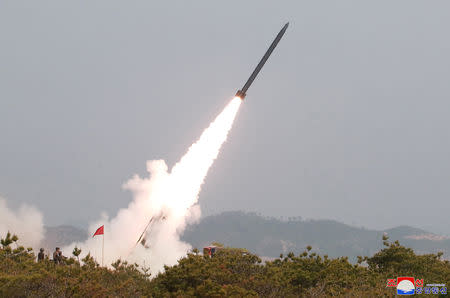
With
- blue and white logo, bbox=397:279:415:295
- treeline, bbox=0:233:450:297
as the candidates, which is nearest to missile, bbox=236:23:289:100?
treeline, bbox=0:233:450:297

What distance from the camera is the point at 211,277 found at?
80.8 ft

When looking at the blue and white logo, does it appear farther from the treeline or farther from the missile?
the missile

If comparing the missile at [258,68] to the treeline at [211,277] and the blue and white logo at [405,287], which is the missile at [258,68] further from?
the blue and white logo at [405,287]

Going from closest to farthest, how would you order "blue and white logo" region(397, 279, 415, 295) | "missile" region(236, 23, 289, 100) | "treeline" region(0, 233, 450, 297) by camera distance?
1. "treeline" region(0, 233, 450, 297)
2. "blue and white logo" region(397, 279, 415, 295)
3. "missile" region(236, 23, 289, 100)

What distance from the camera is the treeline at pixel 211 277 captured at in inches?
916

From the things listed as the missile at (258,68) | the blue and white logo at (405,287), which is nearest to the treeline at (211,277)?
the blue and white logo at (405,287)

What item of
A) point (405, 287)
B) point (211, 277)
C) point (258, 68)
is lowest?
point (405, 287)

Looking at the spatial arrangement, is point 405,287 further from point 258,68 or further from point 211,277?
point 258,68

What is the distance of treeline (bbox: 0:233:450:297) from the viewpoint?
76.3 feet

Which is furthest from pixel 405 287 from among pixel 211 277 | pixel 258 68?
pixel 258 68

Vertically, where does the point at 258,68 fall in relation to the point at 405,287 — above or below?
above

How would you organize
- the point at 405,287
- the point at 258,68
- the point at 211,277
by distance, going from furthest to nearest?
the point at 258,68, the point at 405,287, the point at 211,277

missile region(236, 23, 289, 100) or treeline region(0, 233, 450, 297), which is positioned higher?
missile region(236, 23, 289, 100)

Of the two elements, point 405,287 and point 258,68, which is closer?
point 405,287
